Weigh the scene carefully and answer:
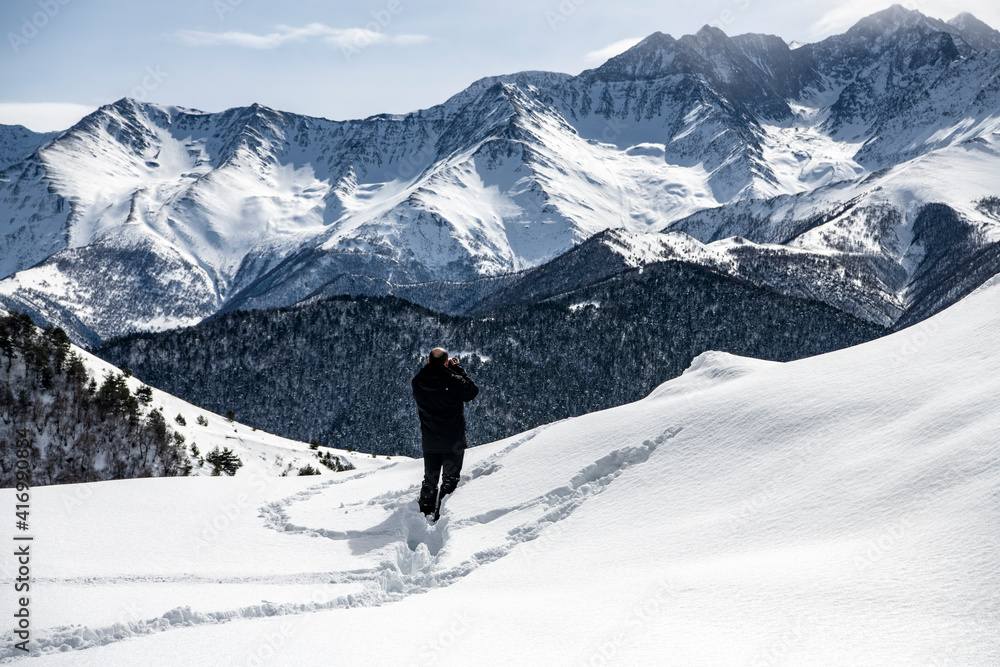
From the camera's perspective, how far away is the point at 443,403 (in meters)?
12.8

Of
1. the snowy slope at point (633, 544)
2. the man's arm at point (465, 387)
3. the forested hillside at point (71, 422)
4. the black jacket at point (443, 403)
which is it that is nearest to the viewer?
the snowy slope at point (633, 544)

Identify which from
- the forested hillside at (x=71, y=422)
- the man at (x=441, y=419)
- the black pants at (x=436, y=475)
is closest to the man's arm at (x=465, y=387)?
the man at (x=441, y=419)

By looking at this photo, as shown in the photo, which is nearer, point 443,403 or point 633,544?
point 633,544

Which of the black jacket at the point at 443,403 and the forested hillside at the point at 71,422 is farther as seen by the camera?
the forested hillside at the point at 71,422

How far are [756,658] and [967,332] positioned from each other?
9.19m

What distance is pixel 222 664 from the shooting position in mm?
6945

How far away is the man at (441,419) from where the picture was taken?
12578 mm

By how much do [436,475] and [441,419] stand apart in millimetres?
1035

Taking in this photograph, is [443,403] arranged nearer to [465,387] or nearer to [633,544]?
[465,387]

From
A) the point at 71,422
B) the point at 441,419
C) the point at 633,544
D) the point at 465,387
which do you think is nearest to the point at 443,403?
the point at 441,419

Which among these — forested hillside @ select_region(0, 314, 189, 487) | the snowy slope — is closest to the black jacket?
the snowy slope

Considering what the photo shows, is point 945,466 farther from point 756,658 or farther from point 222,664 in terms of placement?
point 222,664

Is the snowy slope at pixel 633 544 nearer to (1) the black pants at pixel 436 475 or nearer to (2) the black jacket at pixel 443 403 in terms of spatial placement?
(1) the black pants at pixel 436 475

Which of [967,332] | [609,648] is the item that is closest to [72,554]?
[609,648]
